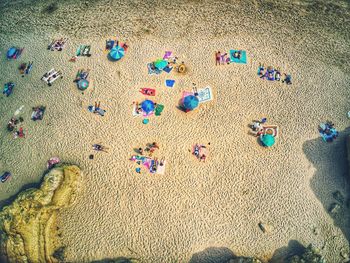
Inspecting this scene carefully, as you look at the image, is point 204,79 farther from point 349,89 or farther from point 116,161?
point 349,89

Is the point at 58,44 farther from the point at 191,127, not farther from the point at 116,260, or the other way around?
the point at 116,260

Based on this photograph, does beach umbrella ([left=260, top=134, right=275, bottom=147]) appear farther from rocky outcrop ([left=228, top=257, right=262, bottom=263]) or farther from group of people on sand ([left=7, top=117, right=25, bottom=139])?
group of people on sand ([left=7, top=117, right=25, bottom=139])

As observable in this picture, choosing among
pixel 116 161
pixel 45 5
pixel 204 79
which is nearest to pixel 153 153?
pixel 116 161

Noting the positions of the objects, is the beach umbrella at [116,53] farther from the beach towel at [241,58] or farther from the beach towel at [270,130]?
the beach towel at [270,130]

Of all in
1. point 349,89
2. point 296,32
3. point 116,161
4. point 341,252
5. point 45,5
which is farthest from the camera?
point 45,5

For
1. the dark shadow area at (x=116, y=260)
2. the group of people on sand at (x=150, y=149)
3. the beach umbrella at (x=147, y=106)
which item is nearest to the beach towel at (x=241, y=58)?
the beach umbrella at (x=147, y=106)

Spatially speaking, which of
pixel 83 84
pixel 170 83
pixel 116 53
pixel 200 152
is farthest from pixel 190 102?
pixel 83 84
